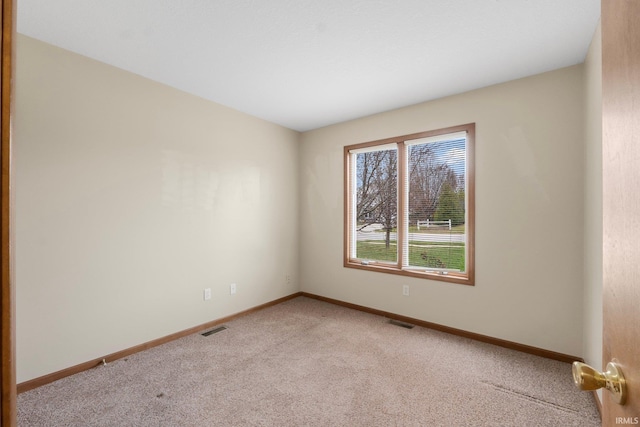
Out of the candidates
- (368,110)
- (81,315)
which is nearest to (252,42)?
(368,110)

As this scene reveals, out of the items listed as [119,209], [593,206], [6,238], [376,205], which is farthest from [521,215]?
[119,209]

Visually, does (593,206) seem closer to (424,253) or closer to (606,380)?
(424,253)

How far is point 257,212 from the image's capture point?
3.84 metres

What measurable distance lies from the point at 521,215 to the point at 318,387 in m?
2.36

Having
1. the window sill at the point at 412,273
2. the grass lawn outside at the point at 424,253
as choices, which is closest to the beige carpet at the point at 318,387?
the window sill at the point at 412,273

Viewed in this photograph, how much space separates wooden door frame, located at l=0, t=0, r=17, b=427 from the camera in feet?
1.62

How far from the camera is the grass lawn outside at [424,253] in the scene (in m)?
3.14

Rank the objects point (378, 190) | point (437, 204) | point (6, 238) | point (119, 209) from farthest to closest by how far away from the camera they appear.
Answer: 1. point (378, 190)
2. point (437, 204)
3. point (119, 209)
4. point (6, 238)

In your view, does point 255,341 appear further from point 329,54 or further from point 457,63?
point 457,63

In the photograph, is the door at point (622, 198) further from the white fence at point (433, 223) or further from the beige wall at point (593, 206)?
the white fence at point (433, 223)

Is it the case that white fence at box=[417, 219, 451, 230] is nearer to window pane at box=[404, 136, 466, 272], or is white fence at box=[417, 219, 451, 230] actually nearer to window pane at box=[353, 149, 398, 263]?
window pane at box=[404, 136, 466, 272]

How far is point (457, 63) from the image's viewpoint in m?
2.44

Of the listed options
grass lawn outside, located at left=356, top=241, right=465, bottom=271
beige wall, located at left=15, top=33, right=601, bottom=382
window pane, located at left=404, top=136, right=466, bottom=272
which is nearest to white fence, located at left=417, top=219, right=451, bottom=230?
window pane, located at left=404, top=136, right=466, bottom=272

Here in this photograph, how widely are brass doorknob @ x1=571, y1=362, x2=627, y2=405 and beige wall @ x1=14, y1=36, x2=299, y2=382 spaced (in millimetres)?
2745
